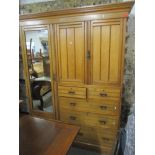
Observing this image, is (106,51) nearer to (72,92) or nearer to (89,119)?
(72,92)

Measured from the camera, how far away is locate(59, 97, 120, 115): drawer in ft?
6.15

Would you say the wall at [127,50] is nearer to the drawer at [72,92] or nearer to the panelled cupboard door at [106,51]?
the panelled cupboard door at [106,51]

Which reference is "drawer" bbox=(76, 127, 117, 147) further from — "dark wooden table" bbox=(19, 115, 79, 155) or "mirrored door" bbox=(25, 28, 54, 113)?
"dark wooden table" bbox=(19, 115, 79, 155)

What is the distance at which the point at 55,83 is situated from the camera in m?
2.12

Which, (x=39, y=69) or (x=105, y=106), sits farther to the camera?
(x=39, y=69)

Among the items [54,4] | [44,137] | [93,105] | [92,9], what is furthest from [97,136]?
[54,4]

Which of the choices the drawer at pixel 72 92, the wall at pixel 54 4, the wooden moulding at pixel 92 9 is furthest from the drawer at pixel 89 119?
the wall at pixel 54 4

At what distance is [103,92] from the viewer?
6.17 ft

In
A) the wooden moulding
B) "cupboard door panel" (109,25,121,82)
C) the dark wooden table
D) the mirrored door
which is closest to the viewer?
the dark wooden table

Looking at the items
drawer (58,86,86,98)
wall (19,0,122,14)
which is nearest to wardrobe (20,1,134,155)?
drawer (58,86,86,98)

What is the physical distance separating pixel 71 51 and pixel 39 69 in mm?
701
